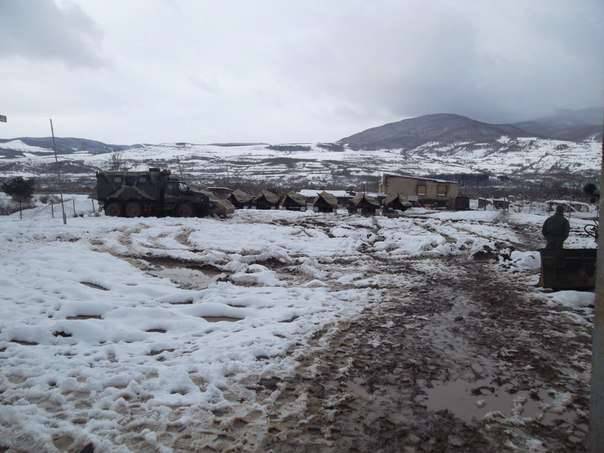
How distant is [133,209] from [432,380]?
64.9 feet

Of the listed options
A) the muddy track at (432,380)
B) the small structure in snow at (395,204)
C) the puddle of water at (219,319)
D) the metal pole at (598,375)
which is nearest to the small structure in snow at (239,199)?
the small structure in snow at (395,204)

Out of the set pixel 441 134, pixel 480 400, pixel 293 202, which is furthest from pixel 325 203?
pixel 441 134

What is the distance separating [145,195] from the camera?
69.7 feet

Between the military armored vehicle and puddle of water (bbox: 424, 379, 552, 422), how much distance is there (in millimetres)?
19390

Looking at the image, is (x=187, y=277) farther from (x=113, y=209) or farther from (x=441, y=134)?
(x=441, y=134)

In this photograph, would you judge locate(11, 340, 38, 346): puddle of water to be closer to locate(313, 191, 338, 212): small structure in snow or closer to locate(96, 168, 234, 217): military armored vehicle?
locate(96, 168, 234, 217): military armored vehicle

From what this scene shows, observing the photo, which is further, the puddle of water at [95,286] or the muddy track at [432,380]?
the puddle of water at [95,286]

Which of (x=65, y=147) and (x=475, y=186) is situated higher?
(x=65, y=147)

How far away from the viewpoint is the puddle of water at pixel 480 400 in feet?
11.8

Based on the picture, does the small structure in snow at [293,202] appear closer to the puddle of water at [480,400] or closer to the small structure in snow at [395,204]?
the small structure in snow at [395,204]

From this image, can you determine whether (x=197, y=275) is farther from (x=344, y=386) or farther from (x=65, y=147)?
(x=65, y=147)

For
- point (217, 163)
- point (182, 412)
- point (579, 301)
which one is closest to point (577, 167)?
point (217, 163)

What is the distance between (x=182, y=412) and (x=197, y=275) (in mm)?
5766

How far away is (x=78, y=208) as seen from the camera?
82.3 ft
